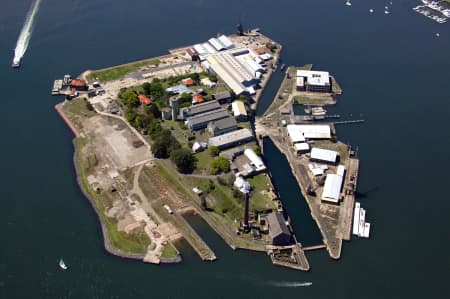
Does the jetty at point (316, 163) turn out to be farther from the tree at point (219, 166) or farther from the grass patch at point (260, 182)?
the tree at point (219, 166)

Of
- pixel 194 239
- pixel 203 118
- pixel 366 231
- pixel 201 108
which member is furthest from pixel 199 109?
pixel 366 231

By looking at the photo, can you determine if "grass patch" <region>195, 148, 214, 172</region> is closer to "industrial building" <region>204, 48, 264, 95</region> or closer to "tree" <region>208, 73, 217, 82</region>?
"industrial building" <region>204, 48, 264, 95</region>

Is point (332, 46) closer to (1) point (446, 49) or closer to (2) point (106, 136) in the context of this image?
(1) point (446, 49)

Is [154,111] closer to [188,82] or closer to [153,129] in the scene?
[153,129]

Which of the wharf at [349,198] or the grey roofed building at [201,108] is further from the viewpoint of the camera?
the grey roofed building at [201,108]

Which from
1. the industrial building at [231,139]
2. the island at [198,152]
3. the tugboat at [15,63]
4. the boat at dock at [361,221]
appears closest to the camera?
the island at [198,152]

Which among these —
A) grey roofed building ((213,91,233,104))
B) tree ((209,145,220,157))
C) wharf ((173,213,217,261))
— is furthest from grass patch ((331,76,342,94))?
wharf ((173,213,217,261))

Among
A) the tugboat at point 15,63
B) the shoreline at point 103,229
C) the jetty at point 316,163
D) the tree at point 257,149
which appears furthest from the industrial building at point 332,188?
the tugboat at point 15,63
